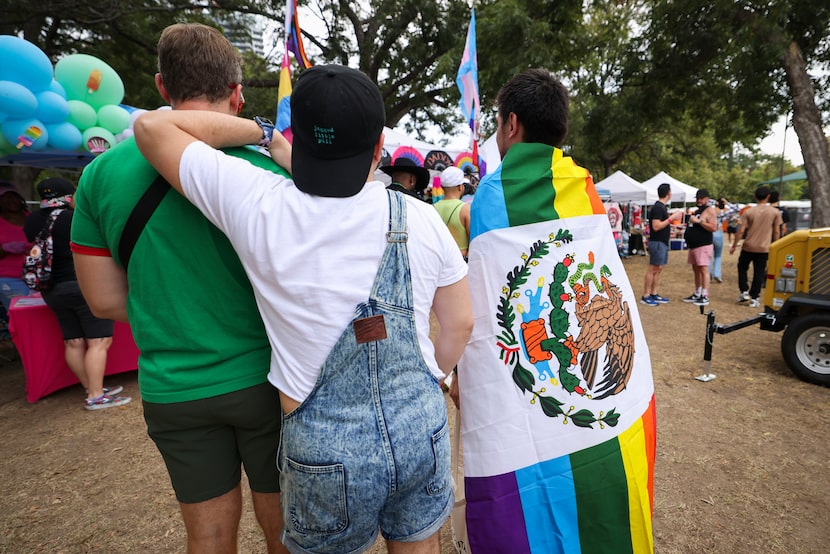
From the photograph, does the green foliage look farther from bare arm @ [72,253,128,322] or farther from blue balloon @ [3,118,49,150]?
bare arm @ [72,253,128,322]

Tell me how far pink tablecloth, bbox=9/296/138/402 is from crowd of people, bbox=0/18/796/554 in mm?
3295

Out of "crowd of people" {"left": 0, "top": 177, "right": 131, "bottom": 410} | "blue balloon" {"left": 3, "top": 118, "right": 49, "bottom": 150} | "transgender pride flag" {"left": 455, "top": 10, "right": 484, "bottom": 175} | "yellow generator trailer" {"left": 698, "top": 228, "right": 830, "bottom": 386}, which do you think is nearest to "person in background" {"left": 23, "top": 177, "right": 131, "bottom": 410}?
→ "crowd of people" {"left": 0, "top": 177, "right": 131, "bottom": 410}

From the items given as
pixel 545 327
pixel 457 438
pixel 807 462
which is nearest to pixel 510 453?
pixel 457 438

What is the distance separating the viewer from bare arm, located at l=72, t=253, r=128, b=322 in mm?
1282

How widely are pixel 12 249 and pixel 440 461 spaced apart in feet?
18.2

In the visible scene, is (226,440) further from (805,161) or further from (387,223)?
(805,161)

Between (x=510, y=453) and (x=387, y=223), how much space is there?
98cm

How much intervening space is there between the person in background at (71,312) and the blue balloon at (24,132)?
535 millimetres

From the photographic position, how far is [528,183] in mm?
1647

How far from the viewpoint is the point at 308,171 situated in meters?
1.01

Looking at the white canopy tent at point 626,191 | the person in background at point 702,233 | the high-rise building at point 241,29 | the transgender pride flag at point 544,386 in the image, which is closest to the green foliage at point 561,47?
the high-rise building at point 241,29

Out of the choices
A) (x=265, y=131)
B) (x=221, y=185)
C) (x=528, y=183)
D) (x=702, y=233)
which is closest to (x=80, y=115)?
(x=265, y=131)

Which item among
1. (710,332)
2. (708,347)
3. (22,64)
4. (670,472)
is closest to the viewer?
(670,472)

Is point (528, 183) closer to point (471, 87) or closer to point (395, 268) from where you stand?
point (395, 268)
